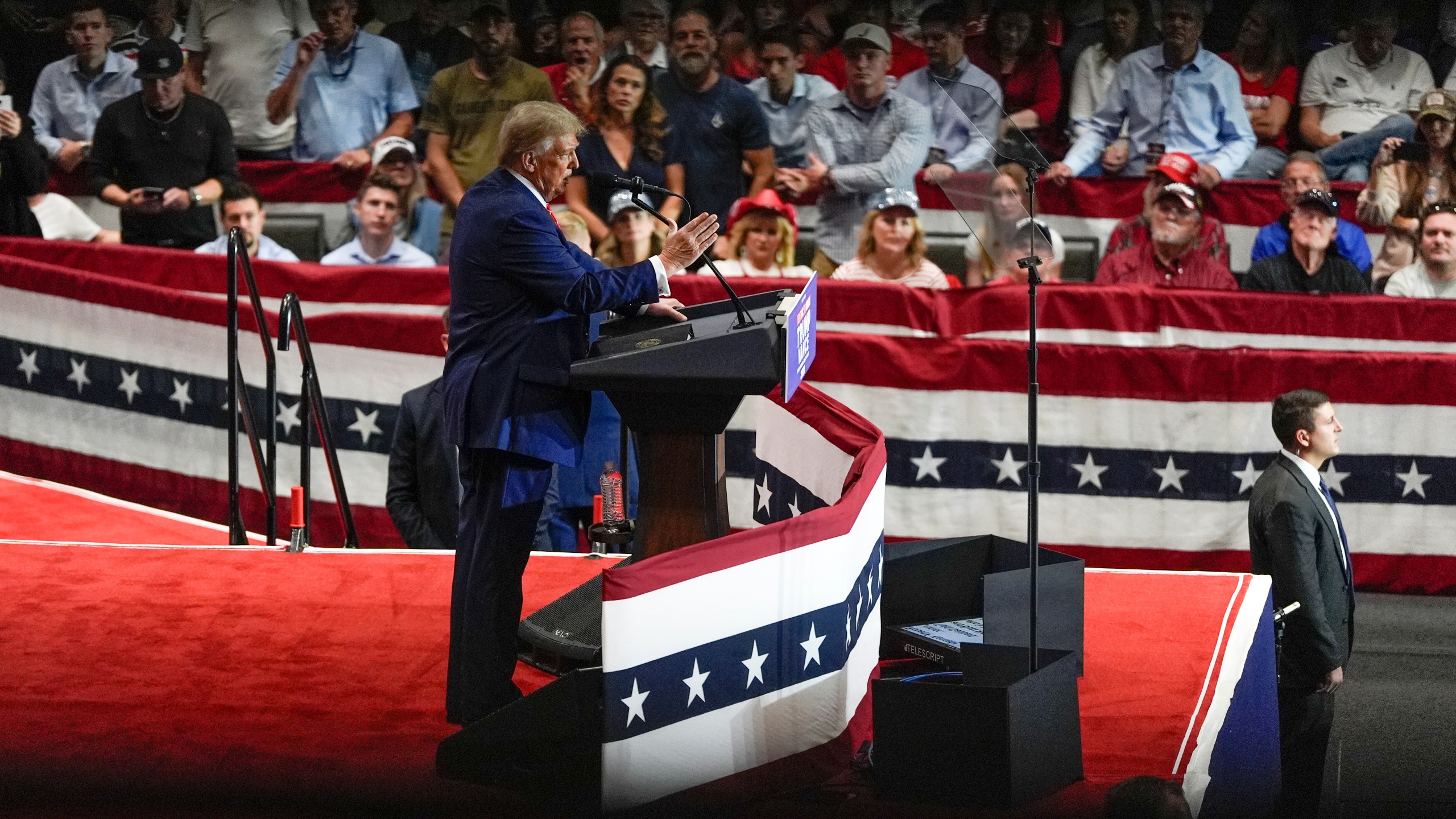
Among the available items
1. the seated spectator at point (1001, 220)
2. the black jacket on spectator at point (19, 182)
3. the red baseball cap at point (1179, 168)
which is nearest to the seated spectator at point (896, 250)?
the red baseball cap at point (1179, 168)

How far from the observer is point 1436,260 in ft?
25.5

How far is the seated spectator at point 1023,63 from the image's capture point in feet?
30.5

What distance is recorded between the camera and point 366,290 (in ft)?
26.0

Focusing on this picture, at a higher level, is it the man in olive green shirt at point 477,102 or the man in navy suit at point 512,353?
the man in olive green shirt at point 477,102

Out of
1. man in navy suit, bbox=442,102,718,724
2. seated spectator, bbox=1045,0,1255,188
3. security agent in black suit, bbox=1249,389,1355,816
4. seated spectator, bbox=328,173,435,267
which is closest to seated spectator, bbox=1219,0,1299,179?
seated spectator, bbox=1045,0,1255,188

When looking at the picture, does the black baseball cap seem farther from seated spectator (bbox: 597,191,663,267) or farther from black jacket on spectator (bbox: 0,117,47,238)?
seated spectator (bbox: 597,191,663,267)

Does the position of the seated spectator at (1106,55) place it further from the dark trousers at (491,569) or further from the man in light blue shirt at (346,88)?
the dark trousers at (491,569)

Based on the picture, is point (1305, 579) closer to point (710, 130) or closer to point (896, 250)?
point (896, 250)

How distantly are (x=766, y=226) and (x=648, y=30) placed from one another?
1.76 m

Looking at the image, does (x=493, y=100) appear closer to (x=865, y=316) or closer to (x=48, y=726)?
(x=865, y=316)

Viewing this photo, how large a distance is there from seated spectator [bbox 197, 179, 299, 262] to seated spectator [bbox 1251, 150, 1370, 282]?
4.90 metres

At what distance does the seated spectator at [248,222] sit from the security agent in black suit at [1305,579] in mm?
5265

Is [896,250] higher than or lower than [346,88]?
lower

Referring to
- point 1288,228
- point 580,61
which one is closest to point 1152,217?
point 1288,228
